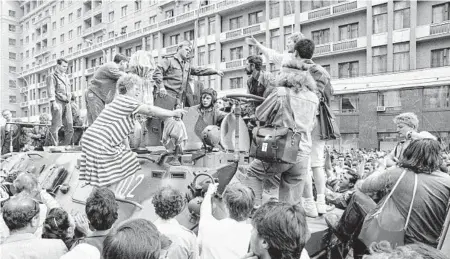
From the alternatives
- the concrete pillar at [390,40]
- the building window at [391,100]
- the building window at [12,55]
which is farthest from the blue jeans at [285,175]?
the building window at [12,55]

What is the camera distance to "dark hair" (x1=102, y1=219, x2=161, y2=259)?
7.00 feet

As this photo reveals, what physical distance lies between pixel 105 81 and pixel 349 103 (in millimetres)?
22764

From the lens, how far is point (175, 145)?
5.36 metres

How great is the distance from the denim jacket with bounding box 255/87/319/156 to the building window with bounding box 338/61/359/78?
24.7m

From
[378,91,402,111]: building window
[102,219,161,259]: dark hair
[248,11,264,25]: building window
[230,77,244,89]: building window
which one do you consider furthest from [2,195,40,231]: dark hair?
[248,11,264,25]: building window

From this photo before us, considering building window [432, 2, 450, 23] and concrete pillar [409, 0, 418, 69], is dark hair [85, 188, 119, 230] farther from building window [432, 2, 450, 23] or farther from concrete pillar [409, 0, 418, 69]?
building window [432, 2, 450, 23]

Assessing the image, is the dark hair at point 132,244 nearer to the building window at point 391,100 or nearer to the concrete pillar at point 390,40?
the building window at point 391,100

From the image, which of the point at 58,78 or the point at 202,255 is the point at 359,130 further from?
the point at 202,255

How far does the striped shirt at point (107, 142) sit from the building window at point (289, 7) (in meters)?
27.1

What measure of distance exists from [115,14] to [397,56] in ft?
97.7

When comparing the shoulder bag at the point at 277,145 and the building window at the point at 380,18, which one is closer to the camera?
the shoulder bag at the point at 277,145

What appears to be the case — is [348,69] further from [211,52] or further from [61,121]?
[61,121]

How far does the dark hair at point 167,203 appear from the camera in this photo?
342 centimetres

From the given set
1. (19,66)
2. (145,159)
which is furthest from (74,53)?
(145,159)
